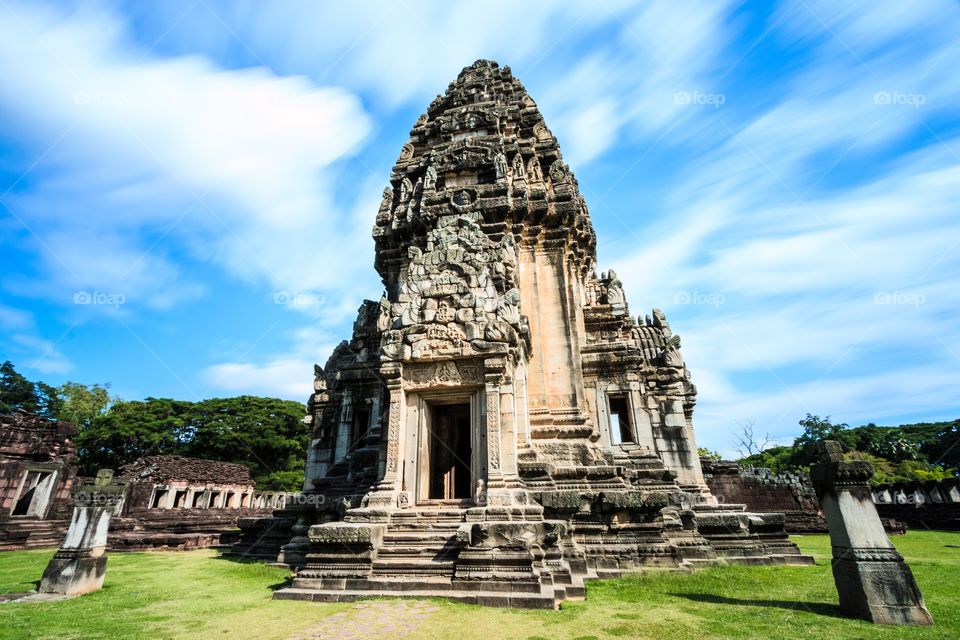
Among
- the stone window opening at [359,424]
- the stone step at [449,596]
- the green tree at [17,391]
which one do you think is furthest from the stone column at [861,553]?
the green tree at [17,391]

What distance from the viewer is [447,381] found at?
10938 millimetres

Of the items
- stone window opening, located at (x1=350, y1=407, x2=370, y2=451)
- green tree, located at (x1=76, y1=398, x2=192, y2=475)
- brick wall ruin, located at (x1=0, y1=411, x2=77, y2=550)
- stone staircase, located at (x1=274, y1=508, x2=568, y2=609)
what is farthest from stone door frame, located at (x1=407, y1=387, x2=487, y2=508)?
green tree, located at (x1=76, y1=398, x2=192, y2=475)

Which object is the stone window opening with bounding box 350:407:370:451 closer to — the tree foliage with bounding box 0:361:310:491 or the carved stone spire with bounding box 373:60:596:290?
the carved stone spire with bounding box 373:60:596:290

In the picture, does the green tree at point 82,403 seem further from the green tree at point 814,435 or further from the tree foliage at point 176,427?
the green tree at point 814,435

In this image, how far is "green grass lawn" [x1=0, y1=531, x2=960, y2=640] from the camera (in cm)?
629

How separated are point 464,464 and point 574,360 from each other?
480 cm

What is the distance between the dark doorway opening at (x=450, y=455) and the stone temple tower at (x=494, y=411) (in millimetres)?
56

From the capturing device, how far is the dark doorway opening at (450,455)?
43.6 ft

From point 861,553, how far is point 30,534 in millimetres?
27583

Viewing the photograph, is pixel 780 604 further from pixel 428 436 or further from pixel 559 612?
pixel 428 436

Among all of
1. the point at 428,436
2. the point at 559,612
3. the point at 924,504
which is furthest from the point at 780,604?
the point at 924,504

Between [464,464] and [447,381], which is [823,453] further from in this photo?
[464,464]

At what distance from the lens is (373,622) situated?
21.7ft

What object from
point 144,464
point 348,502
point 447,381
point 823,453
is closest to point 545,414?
point 447,381
